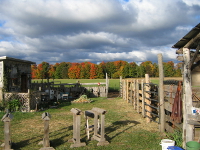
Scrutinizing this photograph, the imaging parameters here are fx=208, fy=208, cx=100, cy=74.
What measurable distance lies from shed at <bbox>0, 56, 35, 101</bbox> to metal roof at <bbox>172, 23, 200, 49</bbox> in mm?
11353

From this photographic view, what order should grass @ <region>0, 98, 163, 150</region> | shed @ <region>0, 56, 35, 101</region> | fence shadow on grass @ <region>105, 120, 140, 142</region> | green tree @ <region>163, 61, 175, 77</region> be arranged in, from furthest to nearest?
1. green tree @ <region>163, 61, 175, 77</region>
2. shed @ <region>0, 56, 35, 101</region>
3. fence shadow on grass @ <region>105, 120, 140, 142</region>
4. grass @ <region>0, 98, 163, 150</region>

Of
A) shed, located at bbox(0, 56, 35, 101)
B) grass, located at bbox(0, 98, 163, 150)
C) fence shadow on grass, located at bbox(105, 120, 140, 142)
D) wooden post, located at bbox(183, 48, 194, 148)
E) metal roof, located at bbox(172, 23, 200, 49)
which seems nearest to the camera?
metal roof, located at bbox(172, 23, 200, 49)

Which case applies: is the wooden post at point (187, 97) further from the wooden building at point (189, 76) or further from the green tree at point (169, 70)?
the green tree at point (169, 70)

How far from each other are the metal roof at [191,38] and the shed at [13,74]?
37.2 feet

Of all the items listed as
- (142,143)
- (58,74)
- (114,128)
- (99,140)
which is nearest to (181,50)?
(142,143)

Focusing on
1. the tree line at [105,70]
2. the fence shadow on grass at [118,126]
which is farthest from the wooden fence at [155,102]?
the tree line at [105,70]

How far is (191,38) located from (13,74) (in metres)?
12.7

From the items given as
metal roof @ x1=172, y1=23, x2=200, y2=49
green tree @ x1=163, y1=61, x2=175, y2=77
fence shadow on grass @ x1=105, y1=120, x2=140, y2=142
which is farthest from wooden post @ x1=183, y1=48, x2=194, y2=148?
green tree @ x1=163, y1=61, x2=175, y2=77

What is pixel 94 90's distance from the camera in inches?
841

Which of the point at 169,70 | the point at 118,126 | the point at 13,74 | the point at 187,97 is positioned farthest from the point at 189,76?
the point at 169,70

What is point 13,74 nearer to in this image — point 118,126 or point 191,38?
point 118,126

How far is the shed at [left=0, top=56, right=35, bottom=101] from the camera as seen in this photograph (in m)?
13.6

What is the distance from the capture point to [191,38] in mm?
5176

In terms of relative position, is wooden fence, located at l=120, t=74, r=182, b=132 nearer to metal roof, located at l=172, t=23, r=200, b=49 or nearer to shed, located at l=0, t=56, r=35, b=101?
metal roof, located at l=172, t=23, r=200, b=49
